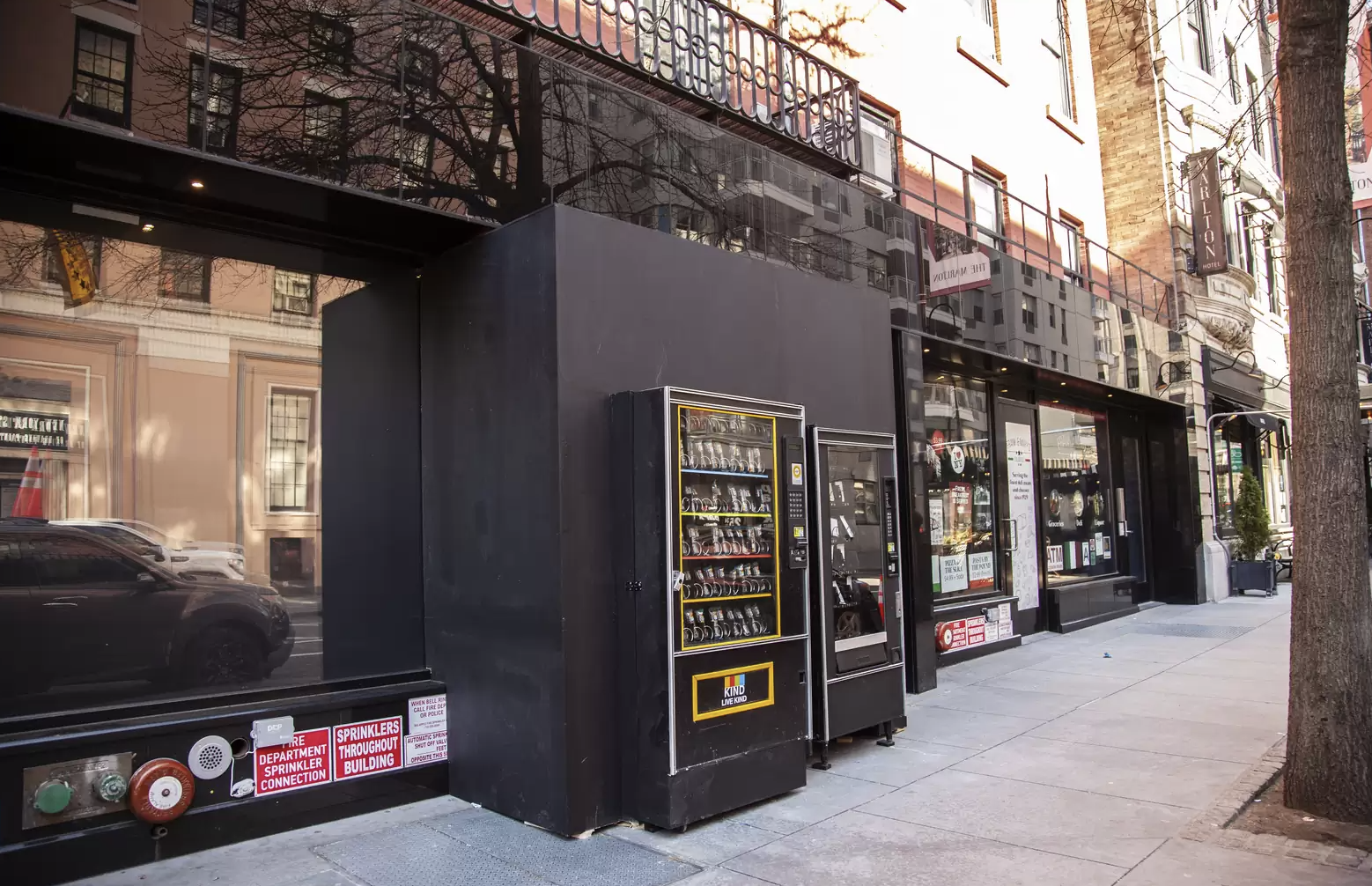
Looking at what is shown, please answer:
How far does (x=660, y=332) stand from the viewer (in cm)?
616

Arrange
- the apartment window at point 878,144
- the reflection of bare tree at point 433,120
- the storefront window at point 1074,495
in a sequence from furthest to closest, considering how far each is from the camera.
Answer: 1. the storefront window at point 1074,495
2. the apartment window at point 878,144
3. the reflection of bare tree at point 433,120

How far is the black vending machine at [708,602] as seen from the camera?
5422mm

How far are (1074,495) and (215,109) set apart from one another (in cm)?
1311

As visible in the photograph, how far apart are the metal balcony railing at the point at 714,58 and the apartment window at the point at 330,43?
1130 mm

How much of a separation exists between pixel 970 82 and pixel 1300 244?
8978 millimetres

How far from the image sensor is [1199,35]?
66.1ft

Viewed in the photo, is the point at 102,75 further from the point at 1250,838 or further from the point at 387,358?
the point at 1250,838

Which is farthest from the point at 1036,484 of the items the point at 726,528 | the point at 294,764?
the point at 294,764

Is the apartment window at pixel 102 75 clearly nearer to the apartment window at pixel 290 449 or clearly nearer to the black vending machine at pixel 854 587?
the apartment window at pixel 290 449

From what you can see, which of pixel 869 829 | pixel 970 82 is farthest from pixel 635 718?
pixel 970 82

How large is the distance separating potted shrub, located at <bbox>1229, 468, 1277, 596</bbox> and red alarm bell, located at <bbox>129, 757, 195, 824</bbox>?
59.1 ft

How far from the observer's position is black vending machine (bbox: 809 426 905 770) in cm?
668

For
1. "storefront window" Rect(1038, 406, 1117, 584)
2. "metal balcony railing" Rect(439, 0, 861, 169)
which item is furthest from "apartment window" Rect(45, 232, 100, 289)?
"storefront window" Rect(1038, 406, 1117, 584)

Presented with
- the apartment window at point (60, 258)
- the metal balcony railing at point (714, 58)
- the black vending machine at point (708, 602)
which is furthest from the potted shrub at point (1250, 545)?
the apartment window at point (60, 258)
